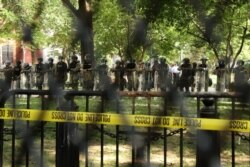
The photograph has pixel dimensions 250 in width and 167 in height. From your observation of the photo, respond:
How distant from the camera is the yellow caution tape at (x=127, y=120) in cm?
124

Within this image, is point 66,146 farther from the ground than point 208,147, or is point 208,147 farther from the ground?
point 208,147

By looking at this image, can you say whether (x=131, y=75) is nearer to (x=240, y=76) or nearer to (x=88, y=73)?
(x=88, y=73)

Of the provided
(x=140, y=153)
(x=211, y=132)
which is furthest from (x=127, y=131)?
(x=211, y=132)

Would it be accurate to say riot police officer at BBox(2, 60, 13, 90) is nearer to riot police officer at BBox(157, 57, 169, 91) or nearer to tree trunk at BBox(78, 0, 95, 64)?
tree trunk at BBox(78, 0, 95, 64)

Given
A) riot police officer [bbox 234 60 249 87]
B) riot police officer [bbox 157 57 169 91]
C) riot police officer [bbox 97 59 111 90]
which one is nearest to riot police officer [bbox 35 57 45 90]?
riot police officer [bbox 97 59 111 90]

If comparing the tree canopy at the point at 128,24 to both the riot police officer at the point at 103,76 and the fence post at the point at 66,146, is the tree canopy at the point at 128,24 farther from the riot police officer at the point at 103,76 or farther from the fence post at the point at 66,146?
the fence post at the point at 66,146

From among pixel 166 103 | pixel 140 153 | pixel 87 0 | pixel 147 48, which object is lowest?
pixel 140 153

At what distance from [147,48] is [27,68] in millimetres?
369

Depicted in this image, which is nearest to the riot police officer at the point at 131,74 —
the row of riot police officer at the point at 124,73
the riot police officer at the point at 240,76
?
the row of riot police officer at the point at 124,73

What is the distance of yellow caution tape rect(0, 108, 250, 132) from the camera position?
124 cm

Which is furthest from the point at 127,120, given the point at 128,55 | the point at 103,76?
the point at 128,55

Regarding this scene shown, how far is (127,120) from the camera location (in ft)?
4.14

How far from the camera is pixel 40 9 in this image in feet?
3.09

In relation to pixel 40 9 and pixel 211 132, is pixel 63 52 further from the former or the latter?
pixel 211 132
